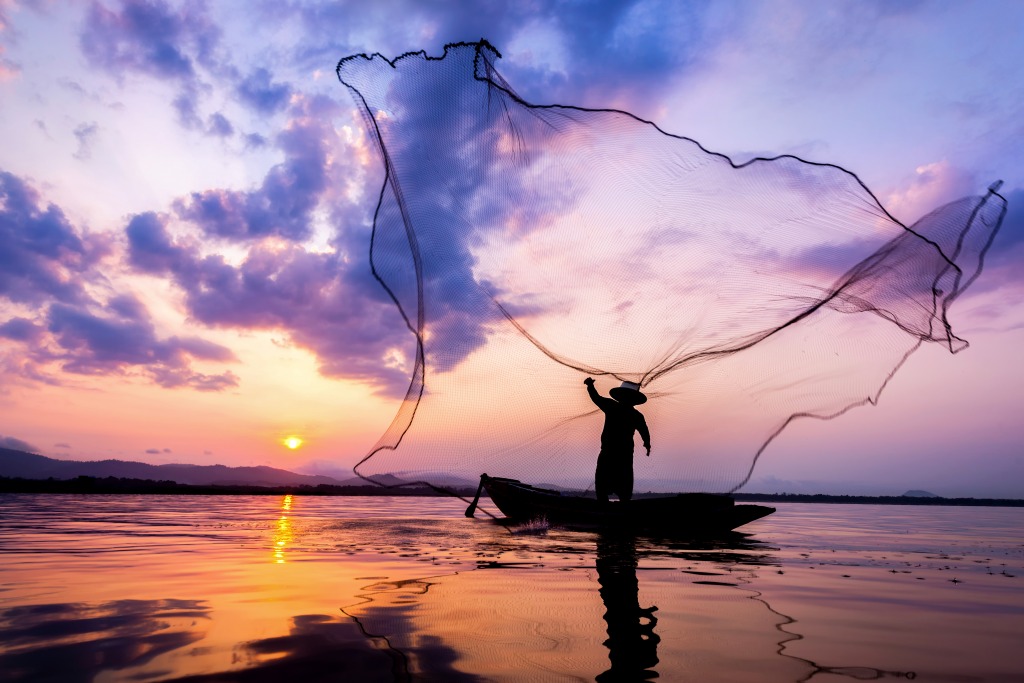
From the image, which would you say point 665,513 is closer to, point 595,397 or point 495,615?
point 595,397

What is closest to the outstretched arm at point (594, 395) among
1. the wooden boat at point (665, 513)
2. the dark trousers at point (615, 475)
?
the dark trousers at point (615, 475)

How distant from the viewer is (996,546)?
16.9 m

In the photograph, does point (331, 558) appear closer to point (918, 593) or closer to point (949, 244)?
point (918, 593)

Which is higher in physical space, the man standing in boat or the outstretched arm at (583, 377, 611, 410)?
the outstretched arm at (583, 377, 611, 410)

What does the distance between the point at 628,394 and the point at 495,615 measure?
10.0 meters

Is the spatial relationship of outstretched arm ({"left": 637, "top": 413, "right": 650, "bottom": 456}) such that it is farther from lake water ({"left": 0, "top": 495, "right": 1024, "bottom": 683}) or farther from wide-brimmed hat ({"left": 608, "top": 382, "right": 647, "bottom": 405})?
lake water ({"left": 0, "top": 495, "right": 1024, "bottom": 683})

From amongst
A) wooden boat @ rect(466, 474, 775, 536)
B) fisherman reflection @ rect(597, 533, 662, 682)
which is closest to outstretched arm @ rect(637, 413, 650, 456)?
wooden boat @ rect(466, 474, 775, 536)

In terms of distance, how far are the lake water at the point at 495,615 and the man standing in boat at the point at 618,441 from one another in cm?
427

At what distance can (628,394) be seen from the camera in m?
15.7

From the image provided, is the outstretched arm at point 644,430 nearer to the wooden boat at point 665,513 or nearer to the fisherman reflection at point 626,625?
the wooden boat at point 665,513

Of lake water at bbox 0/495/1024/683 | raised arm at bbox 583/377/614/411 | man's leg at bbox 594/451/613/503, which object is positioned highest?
raised arm at bbox 583/377/614/411

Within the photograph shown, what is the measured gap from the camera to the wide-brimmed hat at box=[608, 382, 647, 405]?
15336 millimetres

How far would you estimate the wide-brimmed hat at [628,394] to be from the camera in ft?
50.3

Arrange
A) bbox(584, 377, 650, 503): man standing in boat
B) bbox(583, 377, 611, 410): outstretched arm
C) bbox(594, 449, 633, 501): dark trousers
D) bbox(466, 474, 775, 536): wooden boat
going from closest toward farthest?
bbox(583, 377, 611, 410): outstretched arm
bbox(584, 377, 650, 503): man standing in boat
bbox(466, 474, 775, 536): wooden boat
bbox(594, 449, 633, 501): dark trousers
